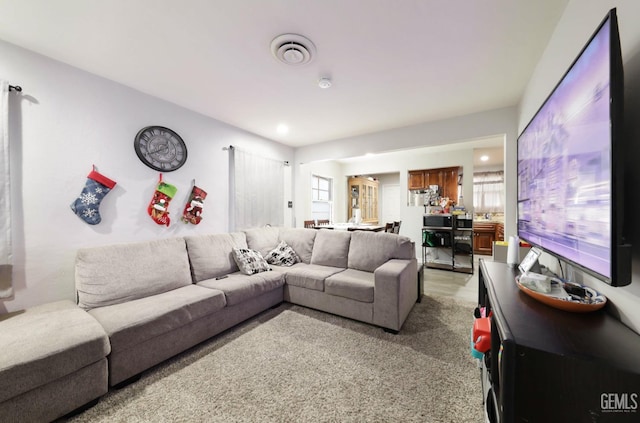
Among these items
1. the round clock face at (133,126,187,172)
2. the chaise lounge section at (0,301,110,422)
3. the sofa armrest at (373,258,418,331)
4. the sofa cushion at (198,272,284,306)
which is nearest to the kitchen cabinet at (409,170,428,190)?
the sofa armrest at (373,258,418,331)

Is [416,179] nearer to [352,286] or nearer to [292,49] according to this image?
[352,286]

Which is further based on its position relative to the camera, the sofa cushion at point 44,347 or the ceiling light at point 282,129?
the ceiling light at point 282,129

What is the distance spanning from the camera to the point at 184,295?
2.13 meters

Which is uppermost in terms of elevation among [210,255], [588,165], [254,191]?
[254,191]

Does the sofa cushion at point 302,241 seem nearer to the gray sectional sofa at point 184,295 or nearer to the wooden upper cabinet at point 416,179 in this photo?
the gray sectional sofa at point 184,295

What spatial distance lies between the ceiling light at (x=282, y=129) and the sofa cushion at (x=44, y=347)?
119 inches

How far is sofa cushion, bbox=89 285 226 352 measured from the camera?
1.63m

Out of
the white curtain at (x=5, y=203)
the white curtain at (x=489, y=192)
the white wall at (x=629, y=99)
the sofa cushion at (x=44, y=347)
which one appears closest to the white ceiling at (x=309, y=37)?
the white wall at (x=629, y=99)

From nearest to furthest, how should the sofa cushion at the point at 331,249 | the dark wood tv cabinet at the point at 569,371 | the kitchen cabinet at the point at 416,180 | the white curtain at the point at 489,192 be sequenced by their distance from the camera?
the dark wood tv cabinet at the point at 569,371, the sofa cushion at the point at 331,249, the kitchen cabinet at the point at 416,180, the white curtain at the point at 489,192

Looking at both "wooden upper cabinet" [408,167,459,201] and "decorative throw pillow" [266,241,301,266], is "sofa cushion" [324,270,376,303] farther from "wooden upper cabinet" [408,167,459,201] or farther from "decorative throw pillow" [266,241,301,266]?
"wooden upper cabinet" [408,167,459,201]

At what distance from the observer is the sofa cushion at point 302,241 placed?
3494 millimetres

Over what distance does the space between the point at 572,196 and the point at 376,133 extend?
10.5 ft

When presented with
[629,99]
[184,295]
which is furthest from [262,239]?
[629,99]

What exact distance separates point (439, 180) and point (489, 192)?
2.11 meters
